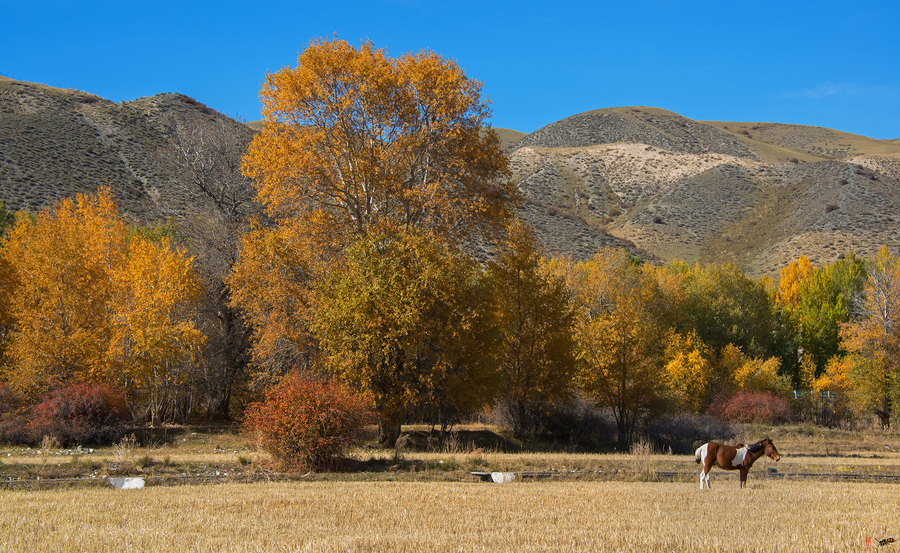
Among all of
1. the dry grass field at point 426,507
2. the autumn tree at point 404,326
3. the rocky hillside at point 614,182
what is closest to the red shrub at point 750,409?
the autumn tree at point 404,326

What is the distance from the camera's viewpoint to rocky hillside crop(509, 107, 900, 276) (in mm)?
84812

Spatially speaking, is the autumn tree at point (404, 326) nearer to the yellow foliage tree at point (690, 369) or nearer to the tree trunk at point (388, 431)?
the tree trunk at point (388, 431)

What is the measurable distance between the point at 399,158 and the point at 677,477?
16.5 m

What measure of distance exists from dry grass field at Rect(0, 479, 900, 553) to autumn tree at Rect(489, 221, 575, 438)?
1450 centimetres

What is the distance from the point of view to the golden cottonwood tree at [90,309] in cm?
2405

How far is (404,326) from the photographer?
862 inches

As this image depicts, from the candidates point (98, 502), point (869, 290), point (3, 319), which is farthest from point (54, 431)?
point (869, 290)

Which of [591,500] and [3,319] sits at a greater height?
[3,319]

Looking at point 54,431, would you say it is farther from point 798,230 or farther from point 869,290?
point 798,230

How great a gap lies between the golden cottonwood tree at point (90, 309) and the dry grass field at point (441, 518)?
1457cm

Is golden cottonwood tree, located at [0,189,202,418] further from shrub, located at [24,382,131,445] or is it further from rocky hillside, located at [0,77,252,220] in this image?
rocky hillside, located at [0,77,252,220]

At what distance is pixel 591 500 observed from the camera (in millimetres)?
11453

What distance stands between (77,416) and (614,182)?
115181 mm

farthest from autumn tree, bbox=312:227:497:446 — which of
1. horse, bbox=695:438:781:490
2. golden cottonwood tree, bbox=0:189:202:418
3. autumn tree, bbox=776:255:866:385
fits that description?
autumn tree, bbox=776:255:866:385
